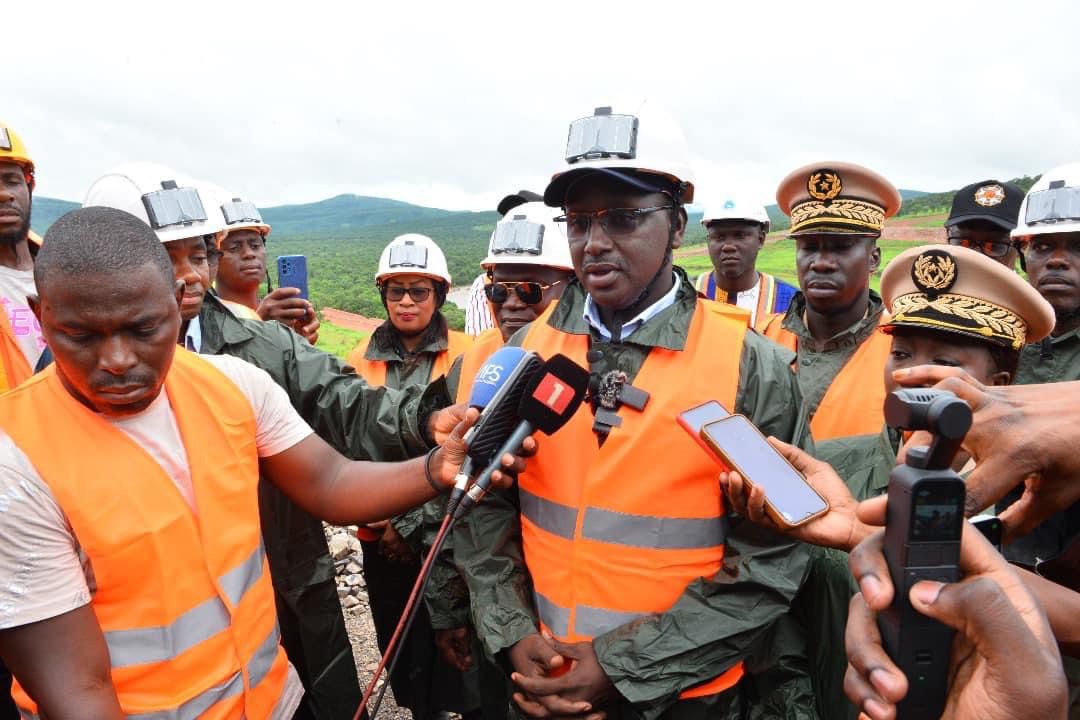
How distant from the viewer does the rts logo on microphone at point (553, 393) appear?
207 cm

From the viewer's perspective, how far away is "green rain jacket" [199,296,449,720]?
311 cm

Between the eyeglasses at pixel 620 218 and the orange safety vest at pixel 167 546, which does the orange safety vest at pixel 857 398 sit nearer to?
the eyeglasses at pixel 620 218

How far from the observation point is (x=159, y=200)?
3.26m

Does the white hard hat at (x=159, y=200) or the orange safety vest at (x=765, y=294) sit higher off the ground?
the white hard hat at (x=159, y=200)

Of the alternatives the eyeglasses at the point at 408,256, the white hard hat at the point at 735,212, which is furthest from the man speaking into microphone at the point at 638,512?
the white hard hat at the point at 735,212

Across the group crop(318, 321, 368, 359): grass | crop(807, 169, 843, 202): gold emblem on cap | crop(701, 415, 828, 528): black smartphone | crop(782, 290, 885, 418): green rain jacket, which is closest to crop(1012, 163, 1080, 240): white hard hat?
crop(782, 290, 885, 418): green rain jacket

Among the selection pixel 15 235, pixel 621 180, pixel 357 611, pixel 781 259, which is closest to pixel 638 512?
pixel 621 180

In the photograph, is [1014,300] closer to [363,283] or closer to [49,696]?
[49,696]

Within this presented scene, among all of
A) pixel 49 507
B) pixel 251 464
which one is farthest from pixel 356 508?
pixel 49 507

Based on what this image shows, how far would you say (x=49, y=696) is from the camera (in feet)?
5.26

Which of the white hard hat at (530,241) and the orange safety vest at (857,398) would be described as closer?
the orange safety vest at (857,398)

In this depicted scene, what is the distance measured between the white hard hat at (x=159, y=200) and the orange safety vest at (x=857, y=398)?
3.14 metres

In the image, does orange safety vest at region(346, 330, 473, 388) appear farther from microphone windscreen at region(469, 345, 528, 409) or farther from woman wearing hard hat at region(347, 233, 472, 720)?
microphone windscreen at region(469, 345, 528, 409)

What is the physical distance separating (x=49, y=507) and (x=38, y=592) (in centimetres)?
19
